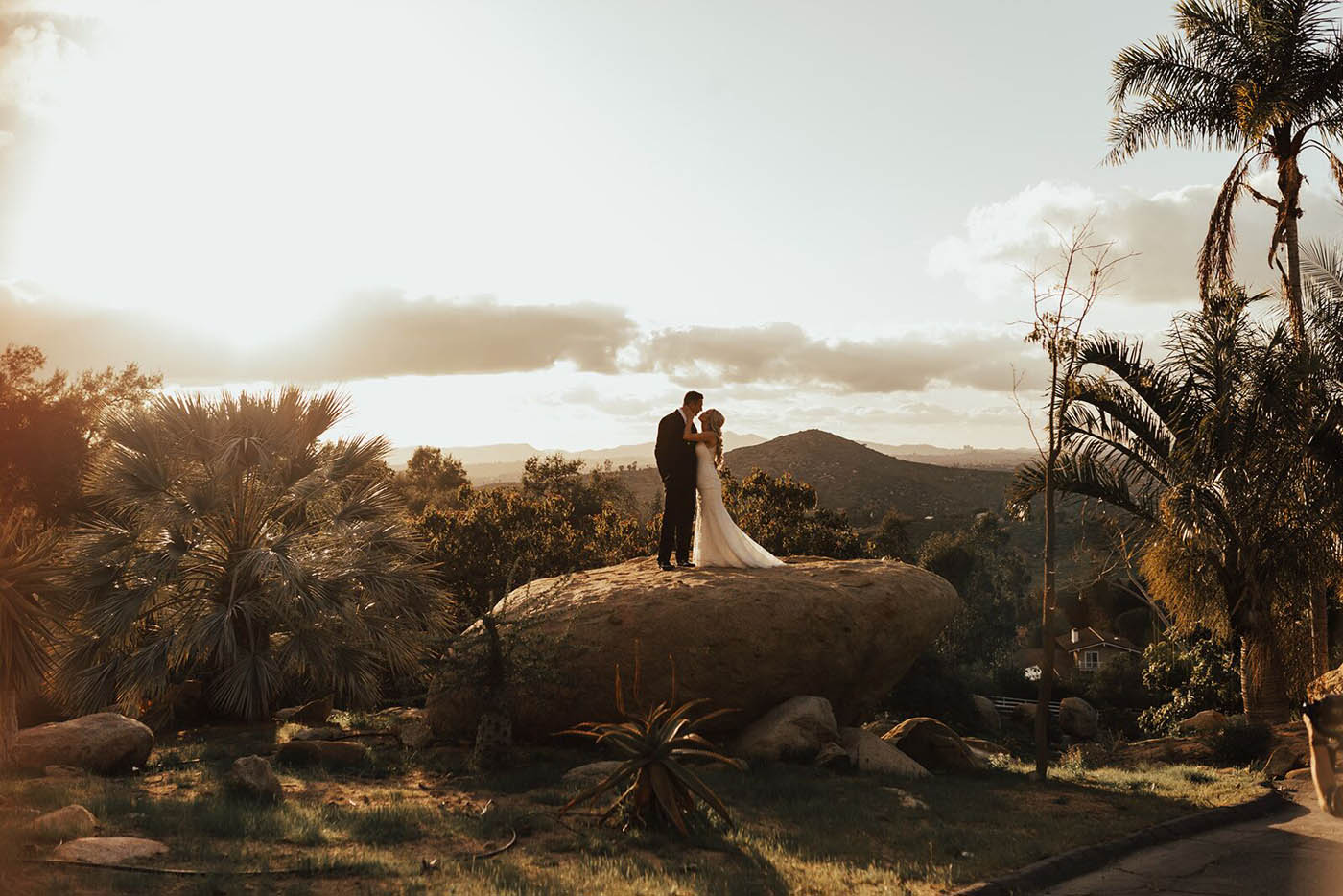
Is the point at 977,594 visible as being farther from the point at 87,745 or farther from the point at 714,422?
the point at 87,745

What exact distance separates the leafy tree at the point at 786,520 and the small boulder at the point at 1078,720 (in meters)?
11.7

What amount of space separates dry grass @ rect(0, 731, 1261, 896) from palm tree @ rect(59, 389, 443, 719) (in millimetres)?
3211

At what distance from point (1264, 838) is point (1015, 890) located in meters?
3.82

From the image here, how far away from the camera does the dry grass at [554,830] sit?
7.67 m

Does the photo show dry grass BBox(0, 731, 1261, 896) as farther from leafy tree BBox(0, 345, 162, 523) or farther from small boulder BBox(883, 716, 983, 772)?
leafy tree BBox(0, 345, 162, 523)

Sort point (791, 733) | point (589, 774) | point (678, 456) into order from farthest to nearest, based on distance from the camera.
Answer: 1. point (678, 456)
2. point (791, 733)
3. point (589, 774)

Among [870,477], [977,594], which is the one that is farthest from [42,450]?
[870,477]

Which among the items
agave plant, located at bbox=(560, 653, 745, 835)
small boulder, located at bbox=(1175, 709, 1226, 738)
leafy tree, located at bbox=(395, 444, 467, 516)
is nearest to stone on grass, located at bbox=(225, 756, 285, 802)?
agave plant, located at bbox=(560, 653, 745, 835)

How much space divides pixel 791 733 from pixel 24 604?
29.6 ft

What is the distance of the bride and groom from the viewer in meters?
14.9

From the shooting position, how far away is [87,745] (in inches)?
495

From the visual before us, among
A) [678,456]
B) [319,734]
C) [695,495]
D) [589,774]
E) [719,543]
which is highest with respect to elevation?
[678,456]

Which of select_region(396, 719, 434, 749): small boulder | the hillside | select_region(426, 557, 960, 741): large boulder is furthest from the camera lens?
the hillside

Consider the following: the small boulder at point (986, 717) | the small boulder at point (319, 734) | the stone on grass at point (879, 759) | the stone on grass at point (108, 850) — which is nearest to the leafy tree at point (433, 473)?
the small boulder at point (986, 717)
